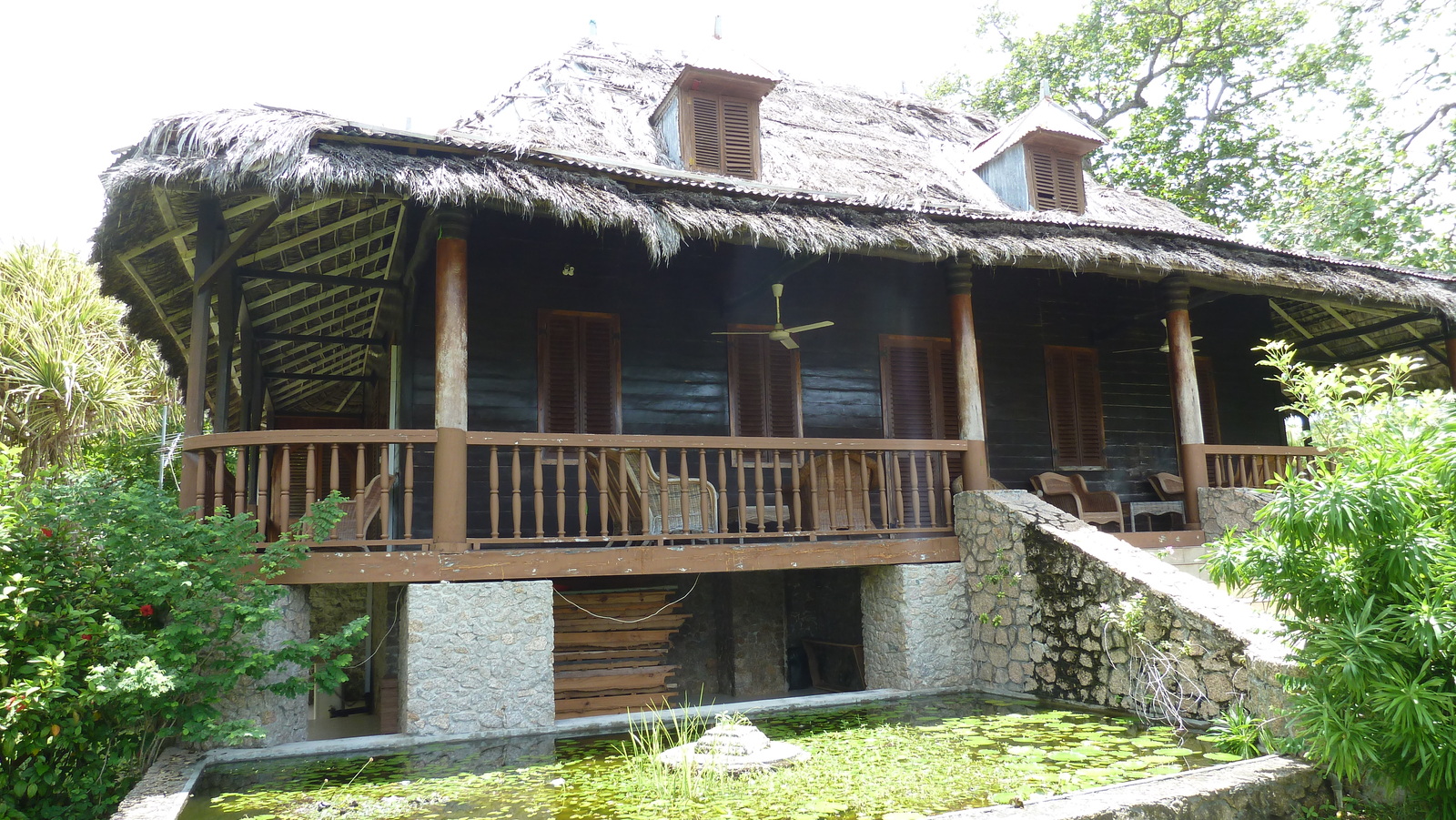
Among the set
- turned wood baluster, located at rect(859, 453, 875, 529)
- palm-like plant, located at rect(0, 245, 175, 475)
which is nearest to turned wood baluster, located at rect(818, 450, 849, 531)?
turned wood baluster, located at rect(859, 453, 875, 529)

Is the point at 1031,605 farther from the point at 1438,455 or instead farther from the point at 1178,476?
the point at 1178,476

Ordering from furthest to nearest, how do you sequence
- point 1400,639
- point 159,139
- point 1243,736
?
point 159,139 < point 1243,736 < point 1400,639

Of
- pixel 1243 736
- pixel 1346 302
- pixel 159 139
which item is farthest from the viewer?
pixel 1346 302

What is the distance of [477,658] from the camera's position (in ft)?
20.6

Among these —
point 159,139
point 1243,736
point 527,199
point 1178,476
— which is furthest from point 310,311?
point 1178,476

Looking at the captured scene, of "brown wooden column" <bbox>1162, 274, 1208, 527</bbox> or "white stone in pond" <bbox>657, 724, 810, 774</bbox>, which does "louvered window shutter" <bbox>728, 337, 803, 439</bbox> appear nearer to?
"brown wooden column" <bbox>1162, 274, 1208, 527</bbox>

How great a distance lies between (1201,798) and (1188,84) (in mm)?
21105

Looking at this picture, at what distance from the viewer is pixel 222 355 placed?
829 centimetres

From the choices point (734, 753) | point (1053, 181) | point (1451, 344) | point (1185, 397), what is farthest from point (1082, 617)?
point (1451, 344)

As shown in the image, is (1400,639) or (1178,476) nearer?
(1400,639)

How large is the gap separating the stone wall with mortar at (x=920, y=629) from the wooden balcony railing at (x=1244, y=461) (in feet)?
11.3

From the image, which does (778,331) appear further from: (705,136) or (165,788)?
(165,788)

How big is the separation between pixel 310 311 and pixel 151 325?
5.03 ft

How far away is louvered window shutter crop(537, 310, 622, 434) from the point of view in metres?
8.73
